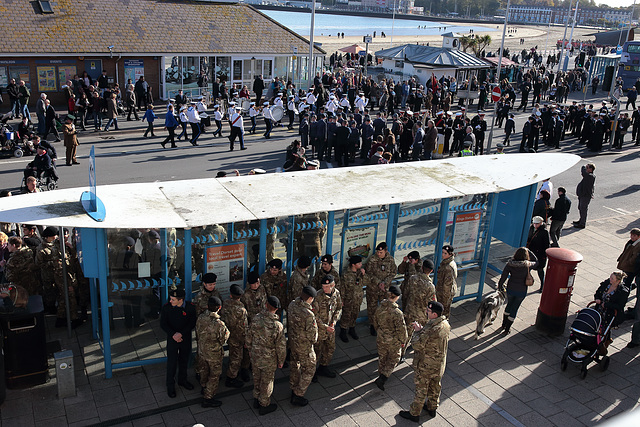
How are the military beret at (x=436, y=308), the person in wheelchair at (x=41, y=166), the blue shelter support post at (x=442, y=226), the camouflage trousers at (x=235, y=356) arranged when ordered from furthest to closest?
the person in wheelchair at (x=41, y=166), the blue shelter support post at (x=442, y=226), the camouflage trousers at (x=235, y=356), the military beret at (x=436, y=308)

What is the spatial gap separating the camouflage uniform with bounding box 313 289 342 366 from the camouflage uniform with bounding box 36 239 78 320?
3984 mm

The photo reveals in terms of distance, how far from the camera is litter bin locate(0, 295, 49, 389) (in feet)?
25.4

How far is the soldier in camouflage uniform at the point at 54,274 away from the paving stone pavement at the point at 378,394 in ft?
0.93

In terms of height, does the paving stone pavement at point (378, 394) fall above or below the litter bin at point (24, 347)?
below

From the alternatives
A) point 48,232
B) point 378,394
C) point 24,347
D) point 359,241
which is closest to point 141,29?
point 48,232

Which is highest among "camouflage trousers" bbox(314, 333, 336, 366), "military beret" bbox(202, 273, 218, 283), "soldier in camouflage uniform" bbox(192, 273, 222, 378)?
"military beret" bbox(202, 273, 218, 283)

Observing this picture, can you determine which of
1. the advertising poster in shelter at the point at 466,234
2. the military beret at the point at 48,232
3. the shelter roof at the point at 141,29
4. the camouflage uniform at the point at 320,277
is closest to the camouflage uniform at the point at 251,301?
the camouflage uniform at the point at 320,277

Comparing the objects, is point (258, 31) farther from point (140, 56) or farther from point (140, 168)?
point (140, 168)

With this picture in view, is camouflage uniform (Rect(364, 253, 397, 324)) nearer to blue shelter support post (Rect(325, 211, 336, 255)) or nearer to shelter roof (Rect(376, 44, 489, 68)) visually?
blue shelter support post (Rect(325, 211, 336, 255))

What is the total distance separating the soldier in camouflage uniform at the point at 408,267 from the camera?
31.0 feet

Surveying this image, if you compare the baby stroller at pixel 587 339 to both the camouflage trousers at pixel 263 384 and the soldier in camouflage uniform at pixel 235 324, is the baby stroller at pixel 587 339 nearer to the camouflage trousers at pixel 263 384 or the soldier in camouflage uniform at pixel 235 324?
the camouflage trousers at pixel 263 384

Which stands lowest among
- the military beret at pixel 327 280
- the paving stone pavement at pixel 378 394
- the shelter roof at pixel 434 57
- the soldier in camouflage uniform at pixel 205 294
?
the paving stone pavement at pixel 378 394

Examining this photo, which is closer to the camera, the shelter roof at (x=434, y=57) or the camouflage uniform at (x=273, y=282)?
the camouflage uniform at (x=273, y=282)

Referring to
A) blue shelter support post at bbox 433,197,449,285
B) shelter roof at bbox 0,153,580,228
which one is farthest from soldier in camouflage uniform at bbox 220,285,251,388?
blue shelter support post at bbox 433,197,449,285
